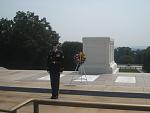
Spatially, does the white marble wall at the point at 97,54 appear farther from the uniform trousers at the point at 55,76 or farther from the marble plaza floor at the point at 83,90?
the uniform trousers at the point at 55,76

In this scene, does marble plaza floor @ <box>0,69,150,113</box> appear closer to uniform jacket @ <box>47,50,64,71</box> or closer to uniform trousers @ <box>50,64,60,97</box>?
uniform trousers @ <box>50,64,60,97</box>

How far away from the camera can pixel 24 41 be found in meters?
42.6

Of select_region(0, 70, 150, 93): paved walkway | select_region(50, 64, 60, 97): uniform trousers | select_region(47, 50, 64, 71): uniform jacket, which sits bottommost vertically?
select_region(0, 70, 150, 93): paved walkway

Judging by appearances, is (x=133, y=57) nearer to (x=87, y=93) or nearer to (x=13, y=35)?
(x=13, y=35)

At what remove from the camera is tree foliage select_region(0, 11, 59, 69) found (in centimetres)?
4125

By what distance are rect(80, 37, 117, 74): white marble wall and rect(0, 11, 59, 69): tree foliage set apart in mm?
26552

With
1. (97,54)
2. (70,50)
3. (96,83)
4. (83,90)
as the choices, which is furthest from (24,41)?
(83,90)

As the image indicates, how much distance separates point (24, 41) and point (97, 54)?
28.5 m

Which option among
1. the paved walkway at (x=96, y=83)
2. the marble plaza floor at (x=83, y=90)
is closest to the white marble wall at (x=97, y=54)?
the paved walkway at (x=96, y=83)

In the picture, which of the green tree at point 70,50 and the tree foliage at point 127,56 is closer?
the green tree at point 70,50

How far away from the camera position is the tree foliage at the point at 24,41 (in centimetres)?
4125

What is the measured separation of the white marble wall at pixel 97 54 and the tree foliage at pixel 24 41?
26552 mm

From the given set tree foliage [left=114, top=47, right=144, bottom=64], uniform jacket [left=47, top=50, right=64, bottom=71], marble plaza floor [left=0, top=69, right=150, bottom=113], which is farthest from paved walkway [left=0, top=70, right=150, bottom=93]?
tree foliage [left=114, top=47, right=144, bottom=64]

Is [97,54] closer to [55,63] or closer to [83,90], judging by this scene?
[83,90]
